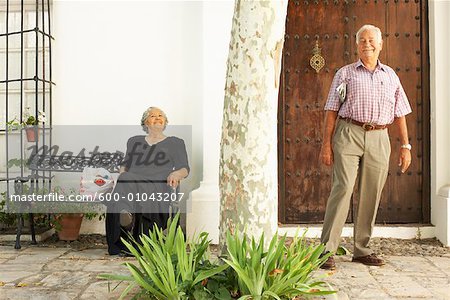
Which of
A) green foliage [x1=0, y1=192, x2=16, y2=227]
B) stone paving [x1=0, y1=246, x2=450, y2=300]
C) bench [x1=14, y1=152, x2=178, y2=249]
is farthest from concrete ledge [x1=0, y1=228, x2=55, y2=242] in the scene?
stone paving [x1=0, y1=246, x2=450, y2=300]

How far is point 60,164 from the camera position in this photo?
253 inches

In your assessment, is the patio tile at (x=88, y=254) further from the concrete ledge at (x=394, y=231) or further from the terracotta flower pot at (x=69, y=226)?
the concrete ledge at (x=394, y=231)

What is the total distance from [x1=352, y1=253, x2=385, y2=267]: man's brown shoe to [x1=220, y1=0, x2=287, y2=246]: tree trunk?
1.64 meters

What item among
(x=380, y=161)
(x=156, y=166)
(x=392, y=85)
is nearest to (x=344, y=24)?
(x=392, y=85)

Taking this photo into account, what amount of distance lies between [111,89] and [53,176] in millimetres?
1171

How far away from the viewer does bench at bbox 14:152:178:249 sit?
241 inches

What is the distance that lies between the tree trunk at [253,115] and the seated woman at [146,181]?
1.89 m

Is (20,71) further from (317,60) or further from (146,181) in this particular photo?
(317,60)

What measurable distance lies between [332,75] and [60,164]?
3158 millimetres

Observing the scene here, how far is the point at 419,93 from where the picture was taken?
636cm

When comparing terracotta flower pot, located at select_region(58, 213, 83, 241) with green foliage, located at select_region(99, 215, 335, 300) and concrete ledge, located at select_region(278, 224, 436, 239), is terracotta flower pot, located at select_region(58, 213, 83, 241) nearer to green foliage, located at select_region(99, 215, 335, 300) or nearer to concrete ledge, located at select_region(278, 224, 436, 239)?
concrete ledge, located at select_region(278, 224, 436, 239)

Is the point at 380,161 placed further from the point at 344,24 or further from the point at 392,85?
the point at 344,24

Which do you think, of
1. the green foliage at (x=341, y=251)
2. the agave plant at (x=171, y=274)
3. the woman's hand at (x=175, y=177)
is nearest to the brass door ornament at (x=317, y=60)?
the woman's hand at (x=175, y=177)

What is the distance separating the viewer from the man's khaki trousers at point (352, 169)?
477cm
